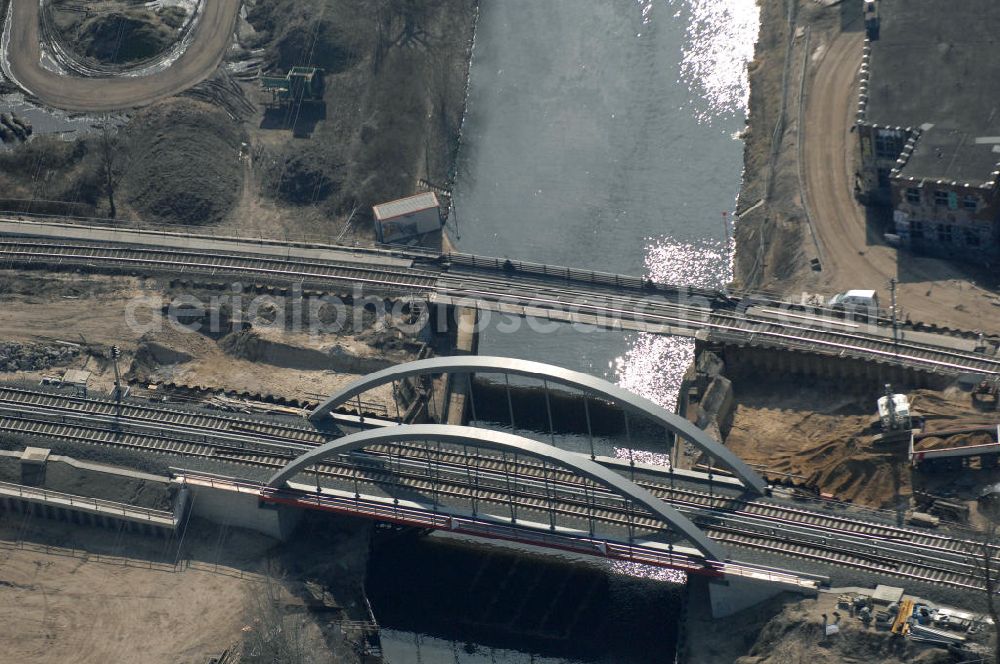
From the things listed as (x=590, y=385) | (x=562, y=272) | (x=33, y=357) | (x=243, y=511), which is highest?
(x=562, y=272)

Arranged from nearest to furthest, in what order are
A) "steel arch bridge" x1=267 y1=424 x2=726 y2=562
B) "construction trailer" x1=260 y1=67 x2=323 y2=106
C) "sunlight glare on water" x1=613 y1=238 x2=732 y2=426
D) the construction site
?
1. "steel arch bridge" x1=267 y1=424 x2=726 y2=562
2. the construction site
3. "sunlight glare on water" x1=613 y1=238 x2=732 y2=426
4. "construction trailer" x1=260 y1=67 x2=323 y2=106

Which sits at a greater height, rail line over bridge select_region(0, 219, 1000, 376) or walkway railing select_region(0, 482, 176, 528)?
rail line over bridge select_region(0, 219, 1000, 376)

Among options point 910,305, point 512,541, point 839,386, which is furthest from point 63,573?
point 910,305

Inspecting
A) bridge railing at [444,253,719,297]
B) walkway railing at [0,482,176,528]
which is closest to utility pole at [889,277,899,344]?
bridge railing at [444,253,719,297]

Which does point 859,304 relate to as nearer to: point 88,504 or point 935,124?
point 935,124
